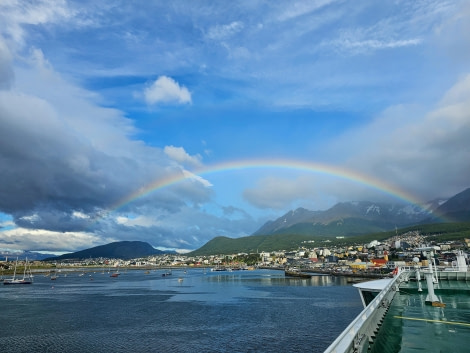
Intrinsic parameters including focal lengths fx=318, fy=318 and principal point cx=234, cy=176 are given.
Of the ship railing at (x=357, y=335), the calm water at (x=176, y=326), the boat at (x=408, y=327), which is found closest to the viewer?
the ship railing at (x=357, y=335)

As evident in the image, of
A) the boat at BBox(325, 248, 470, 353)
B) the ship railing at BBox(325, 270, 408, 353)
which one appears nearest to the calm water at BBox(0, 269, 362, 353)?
the boat at BBox(325, 248, 470, 353)

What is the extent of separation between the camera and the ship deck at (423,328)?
7.12 meters

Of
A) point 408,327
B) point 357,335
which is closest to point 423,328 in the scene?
point 408,327

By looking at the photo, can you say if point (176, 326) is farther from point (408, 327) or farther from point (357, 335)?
point (357, 335)

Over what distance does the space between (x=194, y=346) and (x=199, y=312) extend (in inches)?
810

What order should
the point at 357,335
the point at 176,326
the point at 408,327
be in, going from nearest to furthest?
the point at 357,335 → the point at 408,327 → the point at 176,326

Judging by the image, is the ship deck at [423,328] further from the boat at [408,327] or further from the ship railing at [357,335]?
the ship railing at [357,335]

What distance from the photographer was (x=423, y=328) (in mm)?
8727

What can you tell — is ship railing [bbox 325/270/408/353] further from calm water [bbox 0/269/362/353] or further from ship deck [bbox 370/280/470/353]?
calm water [bbox 0/269/362/353]

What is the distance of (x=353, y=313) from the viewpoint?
46.8m

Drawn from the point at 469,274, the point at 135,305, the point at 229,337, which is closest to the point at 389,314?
the point at 469,274

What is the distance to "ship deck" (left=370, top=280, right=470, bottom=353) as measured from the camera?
23.4ft

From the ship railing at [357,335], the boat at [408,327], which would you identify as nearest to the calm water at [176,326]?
the boat at [408,327]

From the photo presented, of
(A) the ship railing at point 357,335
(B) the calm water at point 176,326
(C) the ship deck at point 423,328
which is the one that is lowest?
(B) the calm water at point 176,326
